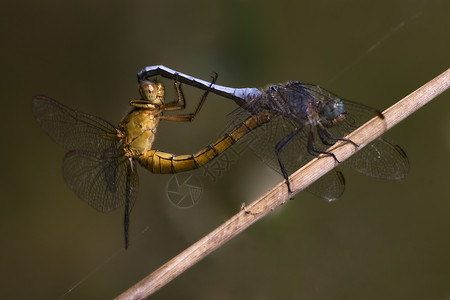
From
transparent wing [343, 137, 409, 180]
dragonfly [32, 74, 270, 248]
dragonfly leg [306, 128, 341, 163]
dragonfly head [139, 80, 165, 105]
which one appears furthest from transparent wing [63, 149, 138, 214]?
transparent wing [343, 137, 409, 180]

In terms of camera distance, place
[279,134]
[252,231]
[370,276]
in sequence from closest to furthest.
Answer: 1. [279,134]
2. [370,276]
3. [252,231]

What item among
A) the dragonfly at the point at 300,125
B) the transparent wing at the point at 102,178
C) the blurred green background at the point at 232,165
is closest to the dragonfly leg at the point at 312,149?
the dragonfly at the point at 300,125

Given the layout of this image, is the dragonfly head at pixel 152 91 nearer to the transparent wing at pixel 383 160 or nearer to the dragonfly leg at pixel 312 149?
the dragonfly leg at pixel 312 149

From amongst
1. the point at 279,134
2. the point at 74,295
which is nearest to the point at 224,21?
the point at 279,134

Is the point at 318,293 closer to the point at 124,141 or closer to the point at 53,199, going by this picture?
the point at 124,141

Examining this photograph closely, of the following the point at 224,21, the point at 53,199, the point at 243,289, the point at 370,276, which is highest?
the point at 224,21

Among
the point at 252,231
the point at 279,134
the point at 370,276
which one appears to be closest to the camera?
the point at 279,134

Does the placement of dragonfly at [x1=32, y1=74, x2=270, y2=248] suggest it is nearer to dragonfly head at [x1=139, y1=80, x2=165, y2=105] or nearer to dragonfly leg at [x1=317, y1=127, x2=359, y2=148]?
dragonfly head at [x1=139, y1=80, x2=165, y2=105]
